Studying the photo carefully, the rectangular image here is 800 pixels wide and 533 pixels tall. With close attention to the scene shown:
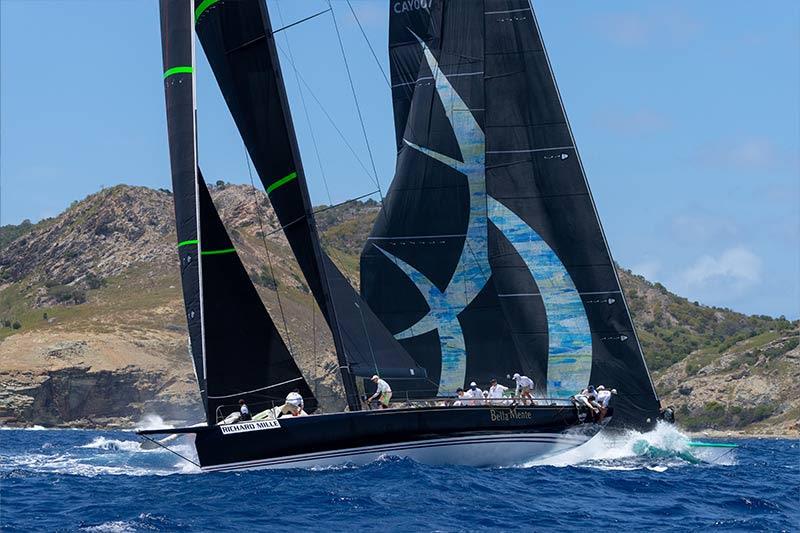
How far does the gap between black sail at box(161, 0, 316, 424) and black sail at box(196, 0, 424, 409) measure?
0.79m

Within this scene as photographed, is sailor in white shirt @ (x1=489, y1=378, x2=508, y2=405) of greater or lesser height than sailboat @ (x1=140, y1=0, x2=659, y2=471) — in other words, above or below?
below

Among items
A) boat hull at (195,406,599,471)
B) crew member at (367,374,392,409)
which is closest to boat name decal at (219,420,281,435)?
boat hull at (195,406,599,471)

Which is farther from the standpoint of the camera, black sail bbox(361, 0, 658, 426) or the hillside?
the hillside

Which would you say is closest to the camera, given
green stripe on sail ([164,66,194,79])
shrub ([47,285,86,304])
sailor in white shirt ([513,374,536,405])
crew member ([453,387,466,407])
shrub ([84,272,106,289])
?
green stripe on sail ([164,66,194,79])

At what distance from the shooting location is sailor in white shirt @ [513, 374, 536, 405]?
26156 mm

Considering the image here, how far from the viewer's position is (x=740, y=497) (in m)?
22.1

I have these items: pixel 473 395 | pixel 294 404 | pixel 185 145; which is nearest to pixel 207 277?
pixel 185 145

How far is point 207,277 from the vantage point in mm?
23469

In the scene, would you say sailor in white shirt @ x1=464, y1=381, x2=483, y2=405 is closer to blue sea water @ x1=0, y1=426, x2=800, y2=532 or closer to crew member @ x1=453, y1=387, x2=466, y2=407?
crew member @ x1=453, y1=387, x2=466, y2=407

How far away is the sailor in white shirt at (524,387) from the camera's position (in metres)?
26.2

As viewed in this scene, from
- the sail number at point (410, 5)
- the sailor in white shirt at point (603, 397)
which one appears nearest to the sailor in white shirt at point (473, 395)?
the sailor in white shirt at point (603, 397)

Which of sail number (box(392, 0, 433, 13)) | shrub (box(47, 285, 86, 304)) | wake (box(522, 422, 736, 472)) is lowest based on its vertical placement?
wake (box(522, 422, 736, 472))

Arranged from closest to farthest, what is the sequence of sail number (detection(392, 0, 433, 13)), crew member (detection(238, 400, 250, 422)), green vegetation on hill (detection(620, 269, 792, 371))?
crew member (detection(238, 400, 250, 422)) < sail number (detection(392, 0, 433, 13)) < green vegetation on hill (detection(620, 269, 792, 371))

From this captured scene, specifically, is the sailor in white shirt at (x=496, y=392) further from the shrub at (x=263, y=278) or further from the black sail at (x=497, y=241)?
the shrub at (x=263, y=278)
